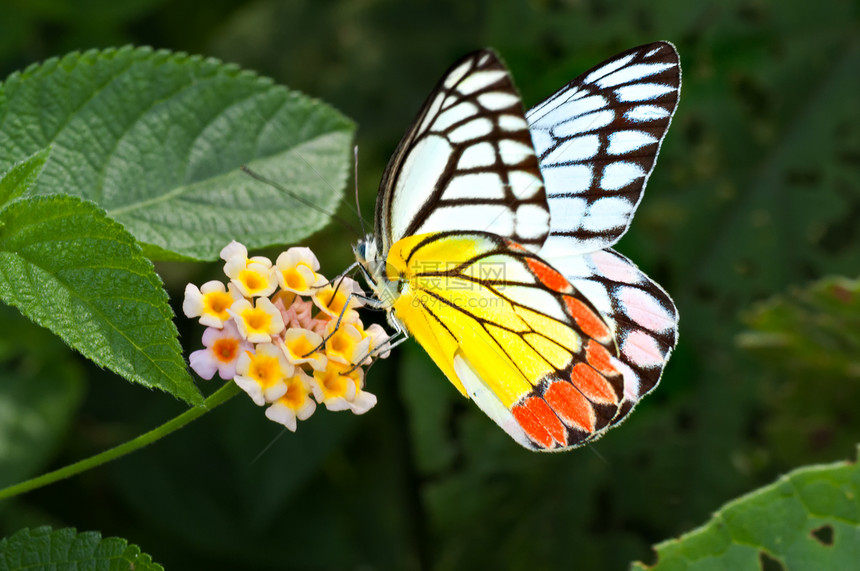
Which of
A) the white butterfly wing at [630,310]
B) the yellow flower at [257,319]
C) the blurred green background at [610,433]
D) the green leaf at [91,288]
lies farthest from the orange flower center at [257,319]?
the blurred green background at [610,433]

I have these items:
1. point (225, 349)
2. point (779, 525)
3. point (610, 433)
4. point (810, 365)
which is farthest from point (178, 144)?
point (810, 365)

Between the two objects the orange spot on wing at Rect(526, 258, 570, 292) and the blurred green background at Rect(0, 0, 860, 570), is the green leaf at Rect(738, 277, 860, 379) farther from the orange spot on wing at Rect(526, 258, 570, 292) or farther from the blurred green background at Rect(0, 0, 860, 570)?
the orange spot on wing at Rect(526, 258, 570, 292)

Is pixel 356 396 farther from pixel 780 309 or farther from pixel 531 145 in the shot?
pixel 780 309

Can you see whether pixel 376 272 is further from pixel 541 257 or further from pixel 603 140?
pixel 603 140

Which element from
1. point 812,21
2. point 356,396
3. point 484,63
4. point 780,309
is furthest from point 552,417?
point 812,21

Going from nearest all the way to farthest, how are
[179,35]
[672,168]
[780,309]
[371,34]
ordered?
[780,309] → [672,168] → [179,35] → [371,34]

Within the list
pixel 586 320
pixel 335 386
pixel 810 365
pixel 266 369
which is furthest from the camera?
pixel 810 365

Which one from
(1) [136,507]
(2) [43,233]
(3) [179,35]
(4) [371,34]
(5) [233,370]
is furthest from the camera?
(4) [371,34]

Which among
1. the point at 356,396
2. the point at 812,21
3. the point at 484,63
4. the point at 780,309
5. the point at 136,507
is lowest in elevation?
the point at 136,507
